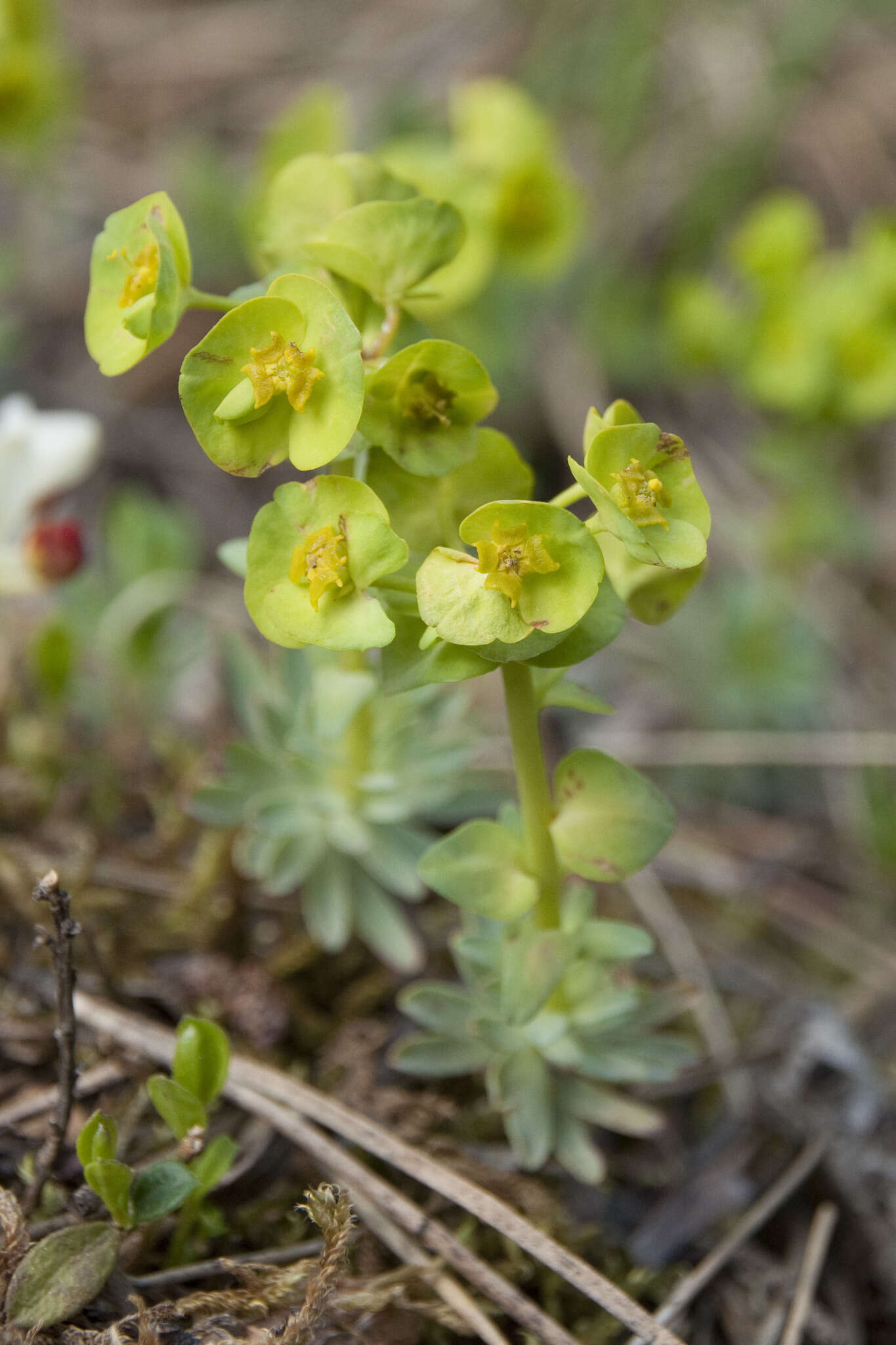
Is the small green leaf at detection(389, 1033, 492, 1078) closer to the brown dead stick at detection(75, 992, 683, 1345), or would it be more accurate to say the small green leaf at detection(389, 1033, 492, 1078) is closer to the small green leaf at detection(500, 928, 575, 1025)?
the brown dead stick at detection(75, 992, 683, 1345)

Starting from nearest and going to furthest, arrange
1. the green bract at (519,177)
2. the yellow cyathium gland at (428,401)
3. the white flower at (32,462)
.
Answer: the yellow cyathium gland at (428,401), the white flower at (32,462), the green bract at (519,177)

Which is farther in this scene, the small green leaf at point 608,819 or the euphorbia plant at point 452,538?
the small green leaf at point 608,819

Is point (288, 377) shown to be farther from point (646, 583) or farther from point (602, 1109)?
point (602, 1109)

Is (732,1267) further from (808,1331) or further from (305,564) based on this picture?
(305,564)

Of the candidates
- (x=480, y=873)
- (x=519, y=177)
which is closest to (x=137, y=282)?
(x=480, y=873)

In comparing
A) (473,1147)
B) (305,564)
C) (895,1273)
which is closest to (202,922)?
(473,1147)

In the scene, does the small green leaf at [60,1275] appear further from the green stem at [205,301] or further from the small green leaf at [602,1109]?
the green stem at [205,301]

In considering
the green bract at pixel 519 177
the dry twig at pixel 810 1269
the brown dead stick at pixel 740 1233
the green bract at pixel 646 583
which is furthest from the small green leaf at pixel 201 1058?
the green bract at pixel 519 177
